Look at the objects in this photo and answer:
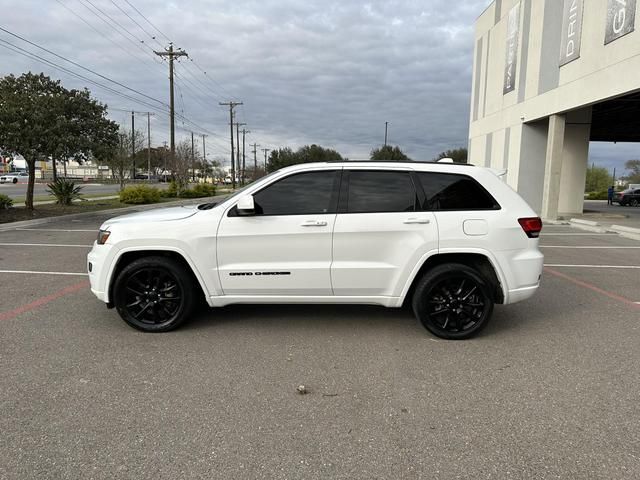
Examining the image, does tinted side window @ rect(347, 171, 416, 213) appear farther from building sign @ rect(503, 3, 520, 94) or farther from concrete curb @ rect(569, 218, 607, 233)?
building sign @ rect(503, 3, 520, 94)

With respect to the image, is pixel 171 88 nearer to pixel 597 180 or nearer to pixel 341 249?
pixel 341 249

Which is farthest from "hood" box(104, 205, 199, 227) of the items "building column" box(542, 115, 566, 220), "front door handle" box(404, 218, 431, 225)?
"building column" box(542, 115, 566, 220)

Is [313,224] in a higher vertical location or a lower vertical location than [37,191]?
higher

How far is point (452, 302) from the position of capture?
4660 millimetres

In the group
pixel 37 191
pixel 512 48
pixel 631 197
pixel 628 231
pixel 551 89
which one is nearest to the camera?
pixel 628 231

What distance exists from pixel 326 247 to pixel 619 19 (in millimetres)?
15061

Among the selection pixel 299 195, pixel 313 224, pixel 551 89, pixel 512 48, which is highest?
pixel 512 48

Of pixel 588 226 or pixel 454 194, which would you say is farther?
pixel 588 226

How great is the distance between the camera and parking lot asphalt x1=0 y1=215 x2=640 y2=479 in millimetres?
2693

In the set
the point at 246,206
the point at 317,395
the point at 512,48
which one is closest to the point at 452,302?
the point at 317,395

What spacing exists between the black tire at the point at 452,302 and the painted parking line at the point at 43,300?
179 inches

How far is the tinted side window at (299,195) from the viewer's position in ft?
15.4

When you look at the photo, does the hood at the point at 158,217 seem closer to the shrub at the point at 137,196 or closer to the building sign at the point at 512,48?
the shrub at the point at 137,196

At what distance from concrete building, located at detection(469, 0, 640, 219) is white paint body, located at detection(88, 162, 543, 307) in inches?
487
